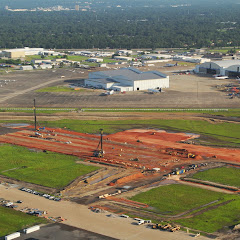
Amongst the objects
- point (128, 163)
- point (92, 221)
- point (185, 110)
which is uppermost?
point (92, 221)

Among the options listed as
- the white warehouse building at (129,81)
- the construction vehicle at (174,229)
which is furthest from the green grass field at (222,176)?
the white warehouse building at (129,81)

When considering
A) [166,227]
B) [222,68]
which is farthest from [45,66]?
[166,227]

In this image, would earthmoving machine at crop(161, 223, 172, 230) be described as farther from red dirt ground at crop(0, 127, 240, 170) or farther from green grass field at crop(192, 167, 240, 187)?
red dirt ground at crop(0, 127, 240, 170)

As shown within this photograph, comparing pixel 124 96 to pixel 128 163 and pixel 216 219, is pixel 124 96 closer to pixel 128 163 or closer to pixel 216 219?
pixel 128 163

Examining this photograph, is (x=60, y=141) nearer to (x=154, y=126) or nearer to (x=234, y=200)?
(x=154, y=126)

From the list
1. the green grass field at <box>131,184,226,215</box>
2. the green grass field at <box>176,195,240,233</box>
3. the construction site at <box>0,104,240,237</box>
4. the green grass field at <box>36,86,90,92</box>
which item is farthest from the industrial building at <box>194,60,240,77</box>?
the green grass field at <box>176,195,240,233</box>

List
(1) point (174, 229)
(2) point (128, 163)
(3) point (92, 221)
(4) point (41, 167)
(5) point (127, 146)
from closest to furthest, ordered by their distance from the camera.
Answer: (1) point (174, 229) < (3) point (92, 221) < (4) point (41, 167) < (2) point (128, 163) < (5) point (127, 146)

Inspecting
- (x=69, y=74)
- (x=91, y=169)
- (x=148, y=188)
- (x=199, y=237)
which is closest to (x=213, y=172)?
(x=148, y=188)
